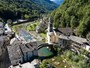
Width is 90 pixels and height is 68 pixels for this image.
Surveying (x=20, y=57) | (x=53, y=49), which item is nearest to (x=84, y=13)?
(x=53, y=49)

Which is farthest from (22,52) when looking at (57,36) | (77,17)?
(77,17)

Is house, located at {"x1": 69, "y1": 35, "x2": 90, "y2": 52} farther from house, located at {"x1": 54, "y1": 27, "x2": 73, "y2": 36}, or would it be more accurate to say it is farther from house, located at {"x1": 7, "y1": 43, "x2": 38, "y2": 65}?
house, located at {"x1": 7, "y1": 43, "x2": 38, "y2": 65}

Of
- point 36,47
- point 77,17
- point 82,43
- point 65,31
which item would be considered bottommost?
point 82,43

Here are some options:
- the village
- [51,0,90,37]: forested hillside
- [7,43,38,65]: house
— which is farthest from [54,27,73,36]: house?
[7,43,38,65]: house

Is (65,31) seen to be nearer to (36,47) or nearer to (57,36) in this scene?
(57,36)

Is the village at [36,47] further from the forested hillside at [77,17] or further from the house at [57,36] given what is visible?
the forested hillside at [77,17]

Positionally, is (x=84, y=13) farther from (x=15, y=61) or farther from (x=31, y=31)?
(x=15, y=61)

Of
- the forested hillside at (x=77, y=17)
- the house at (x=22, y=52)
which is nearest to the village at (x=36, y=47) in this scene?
the house at (x=22, y=52)
